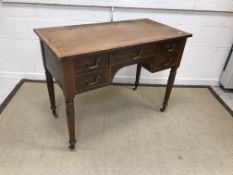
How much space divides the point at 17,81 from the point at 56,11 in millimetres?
915

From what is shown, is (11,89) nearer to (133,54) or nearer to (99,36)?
(99,36)

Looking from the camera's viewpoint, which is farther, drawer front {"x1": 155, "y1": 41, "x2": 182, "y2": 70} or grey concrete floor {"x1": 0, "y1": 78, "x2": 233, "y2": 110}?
grey concrete floor {"x1": 0, "y1": 78, "x2": 233, "y2": 110}

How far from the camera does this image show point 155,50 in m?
1.41

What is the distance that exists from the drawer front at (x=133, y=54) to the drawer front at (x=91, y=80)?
0.10 m

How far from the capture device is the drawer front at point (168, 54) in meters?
1.44

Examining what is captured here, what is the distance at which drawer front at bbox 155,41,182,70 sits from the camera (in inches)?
56.7

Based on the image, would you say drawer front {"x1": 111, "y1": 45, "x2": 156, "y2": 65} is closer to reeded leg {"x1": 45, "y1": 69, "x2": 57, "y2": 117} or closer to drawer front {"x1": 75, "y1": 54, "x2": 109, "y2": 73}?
drawer front {"x1": 75, "y1": 54, "x2": 109, "y2": 73}

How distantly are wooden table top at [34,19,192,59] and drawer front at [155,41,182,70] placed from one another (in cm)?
7

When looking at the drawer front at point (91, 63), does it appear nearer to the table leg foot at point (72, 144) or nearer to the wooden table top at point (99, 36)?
the wooden table top at point (99, 36)

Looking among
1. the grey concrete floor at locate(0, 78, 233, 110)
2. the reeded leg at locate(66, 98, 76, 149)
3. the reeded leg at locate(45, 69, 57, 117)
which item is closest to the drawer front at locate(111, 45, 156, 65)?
the reeded leg at locate(66, 98, 76, 149)

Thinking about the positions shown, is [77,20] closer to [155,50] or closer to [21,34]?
[21,34]

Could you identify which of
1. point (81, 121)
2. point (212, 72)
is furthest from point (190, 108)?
point (81, 121)

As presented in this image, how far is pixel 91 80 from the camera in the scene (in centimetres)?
124

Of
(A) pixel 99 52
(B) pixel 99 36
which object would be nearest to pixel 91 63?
(A) pixel 99 52
